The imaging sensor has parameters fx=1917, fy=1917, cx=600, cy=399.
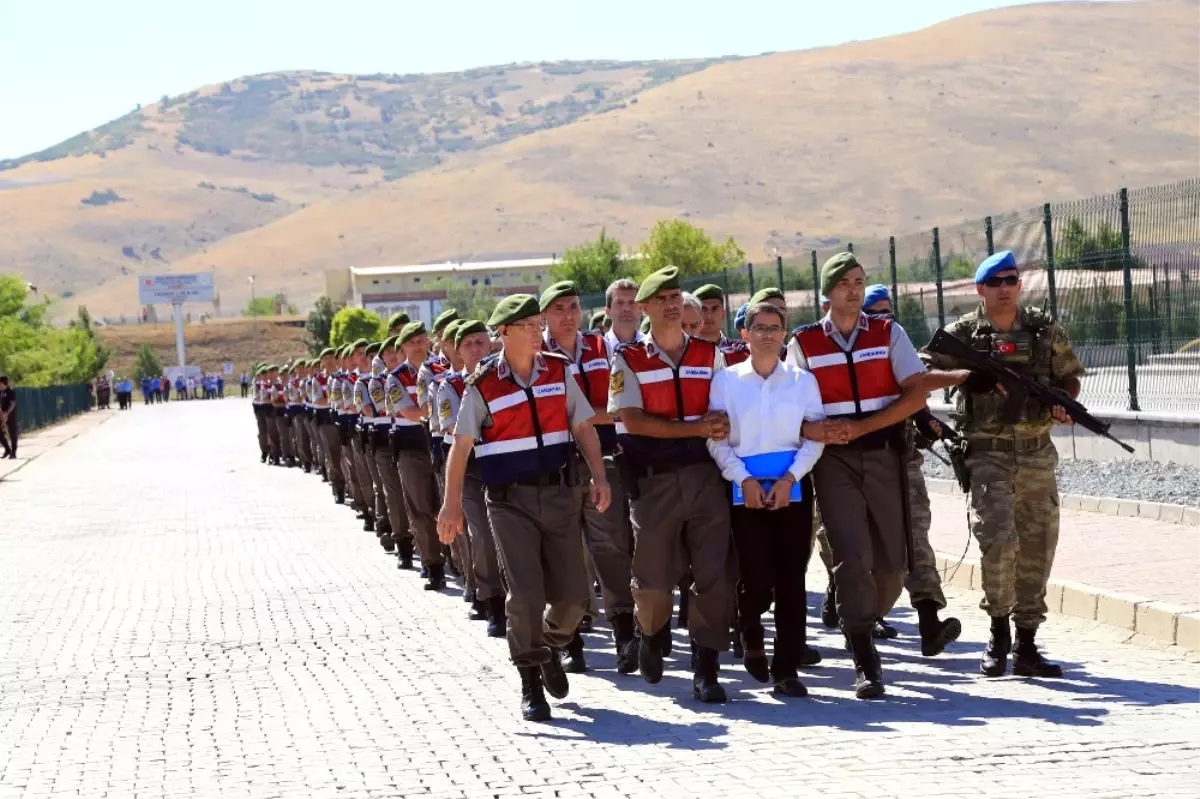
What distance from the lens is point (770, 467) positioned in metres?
9.06

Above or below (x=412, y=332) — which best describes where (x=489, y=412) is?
below

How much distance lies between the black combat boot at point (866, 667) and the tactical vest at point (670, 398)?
3.77 ft

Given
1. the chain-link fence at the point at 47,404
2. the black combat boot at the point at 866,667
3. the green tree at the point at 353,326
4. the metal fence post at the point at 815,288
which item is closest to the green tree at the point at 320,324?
the green tree at the point at 353,326

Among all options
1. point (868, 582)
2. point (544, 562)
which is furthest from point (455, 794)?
point (868, 582)

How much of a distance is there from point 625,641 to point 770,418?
2.09 meters

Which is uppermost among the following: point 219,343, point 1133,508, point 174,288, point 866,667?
point 174,288

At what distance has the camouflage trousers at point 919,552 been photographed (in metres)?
10.3

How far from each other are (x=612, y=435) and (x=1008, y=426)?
2.74m

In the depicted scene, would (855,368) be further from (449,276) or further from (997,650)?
(449,276)

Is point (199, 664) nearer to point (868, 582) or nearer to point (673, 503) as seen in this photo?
point (673, 503)

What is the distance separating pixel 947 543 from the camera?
1447 centimetres

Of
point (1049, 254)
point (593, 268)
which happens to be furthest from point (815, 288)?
point (593, 268)

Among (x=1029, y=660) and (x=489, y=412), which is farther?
(x=1029, y=660)

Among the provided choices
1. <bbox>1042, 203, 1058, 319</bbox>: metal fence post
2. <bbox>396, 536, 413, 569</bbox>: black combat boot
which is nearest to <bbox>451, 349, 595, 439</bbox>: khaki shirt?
<bbox>396, 536, 413, 569</bbox>: black combat boot
